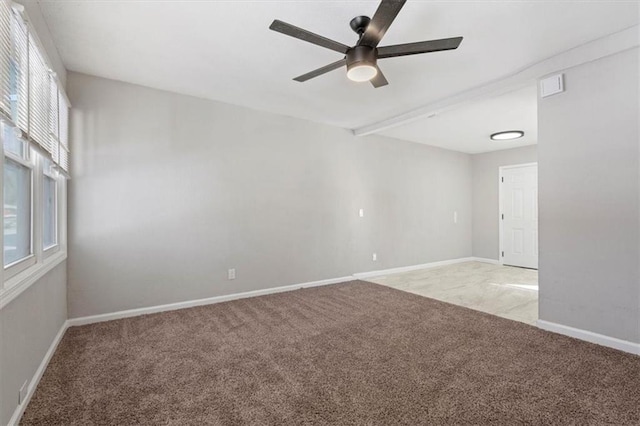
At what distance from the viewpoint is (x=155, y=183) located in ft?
11.6

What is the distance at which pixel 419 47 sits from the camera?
2.07 meters

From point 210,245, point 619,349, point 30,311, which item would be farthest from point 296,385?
point 619,349

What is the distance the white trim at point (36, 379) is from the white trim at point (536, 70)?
4636 mm

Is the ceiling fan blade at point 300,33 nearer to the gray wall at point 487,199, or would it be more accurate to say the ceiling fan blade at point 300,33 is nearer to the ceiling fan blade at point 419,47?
the ceiling fan blade at point 419,47

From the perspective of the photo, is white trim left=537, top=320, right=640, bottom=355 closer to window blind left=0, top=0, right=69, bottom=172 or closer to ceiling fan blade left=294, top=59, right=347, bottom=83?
ceiling fan blade left=294, top=59, right=347, bottom=83

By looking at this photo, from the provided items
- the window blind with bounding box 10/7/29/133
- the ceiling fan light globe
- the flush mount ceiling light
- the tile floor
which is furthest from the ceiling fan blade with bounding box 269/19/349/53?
the flush mount ceiling light

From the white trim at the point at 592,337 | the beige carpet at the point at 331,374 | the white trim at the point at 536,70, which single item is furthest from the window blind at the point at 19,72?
the white trim at the point at 592,337

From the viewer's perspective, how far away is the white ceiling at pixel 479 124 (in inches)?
154

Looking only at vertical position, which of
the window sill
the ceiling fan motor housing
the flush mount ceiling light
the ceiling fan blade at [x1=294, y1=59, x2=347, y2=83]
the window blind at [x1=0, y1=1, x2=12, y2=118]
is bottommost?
the window sill

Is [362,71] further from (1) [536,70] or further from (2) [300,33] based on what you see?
(1) [536,70]

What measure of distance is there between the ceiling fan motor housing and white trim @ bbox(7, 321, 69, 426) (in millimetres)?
2887

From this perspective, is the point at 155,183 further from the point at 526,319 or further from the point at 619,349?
the point at 619,349

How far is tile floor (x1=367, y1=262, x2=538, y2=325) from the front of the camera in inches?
145

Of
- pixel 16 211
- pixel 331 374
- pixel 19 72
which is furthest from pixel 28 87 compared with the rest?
pixel 331 374
